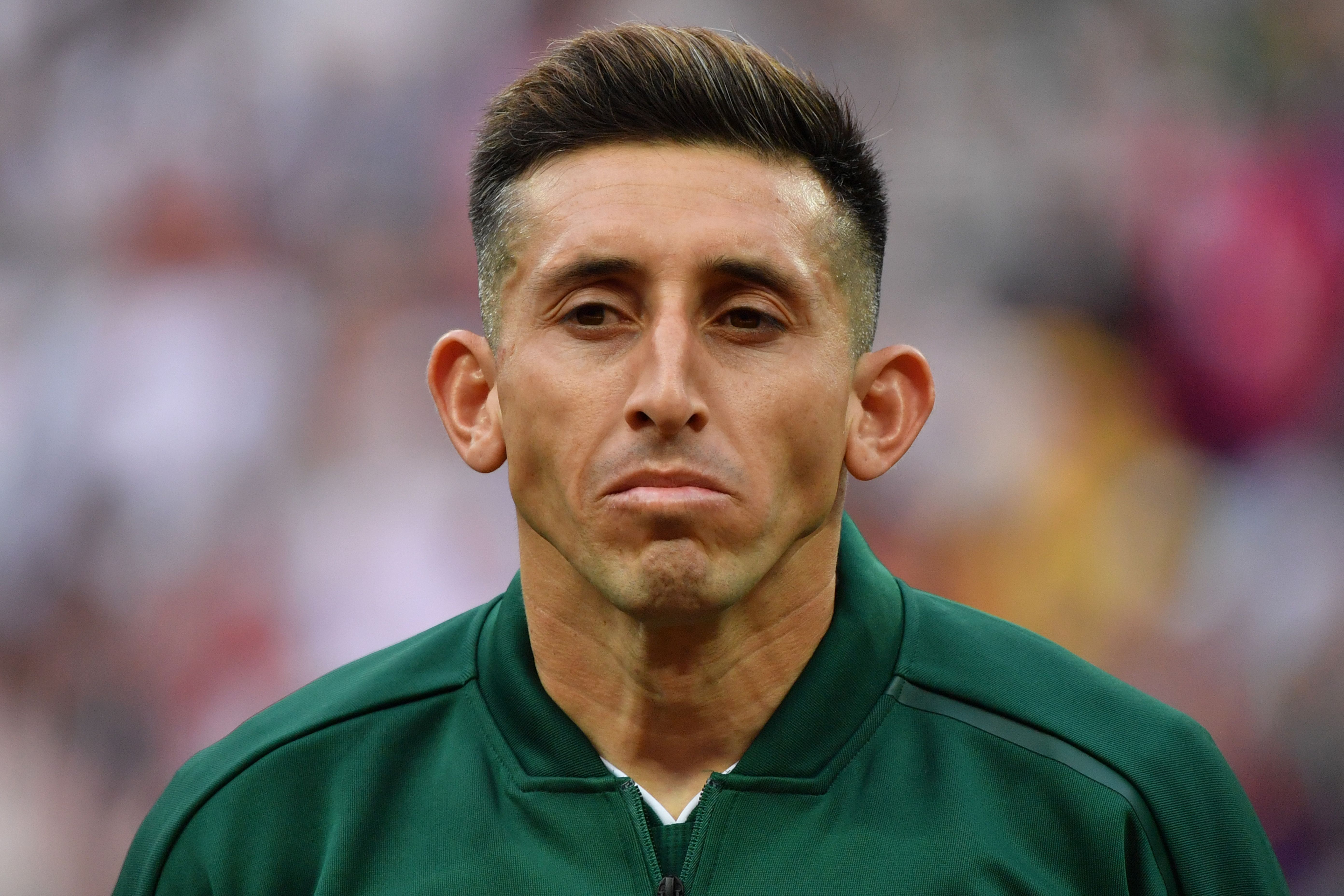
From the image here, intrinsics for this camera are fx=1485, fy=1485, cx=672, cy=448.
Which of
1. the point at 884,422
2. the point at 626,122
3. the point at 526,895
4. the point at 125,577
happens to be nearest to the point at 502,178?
the point at 626,122

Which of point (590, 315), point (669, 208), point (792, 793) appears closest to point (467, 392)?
point (590, 315)

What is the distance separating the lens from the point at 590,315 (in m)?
1.81

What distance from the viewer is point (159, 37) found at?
3.75 m

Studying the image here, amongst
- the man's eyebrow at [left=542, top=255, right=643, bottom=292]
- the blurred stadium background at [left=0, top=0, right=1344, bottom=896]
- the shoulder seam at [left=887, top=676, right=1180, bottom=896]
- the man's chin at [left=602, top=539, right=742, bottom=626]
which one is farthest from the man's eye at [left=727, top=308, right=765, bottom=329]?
the blurred stadium background at [left=0, top=0, right=1344, bottom=896]

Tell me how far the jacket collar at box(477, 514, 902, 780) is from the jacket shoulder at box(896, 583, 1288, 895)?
49 millimetres

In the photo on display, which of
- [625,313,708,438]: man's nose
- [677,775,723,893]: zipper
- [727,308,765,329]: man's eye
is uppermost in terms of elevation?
[727,308,765,329]: man's eye

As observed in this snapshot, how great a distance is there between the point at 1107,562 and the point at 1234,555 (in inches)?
11.5

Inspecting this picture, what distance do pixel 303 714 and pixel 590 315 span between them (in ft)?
2.21

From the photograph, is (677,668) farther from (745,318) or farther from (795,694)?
(745,318)

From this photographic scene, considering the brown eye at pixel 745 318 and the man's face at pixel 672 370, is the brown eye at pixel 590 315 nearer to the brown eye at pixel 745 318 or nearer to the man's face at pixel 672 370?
the man's face at pixel 672 370

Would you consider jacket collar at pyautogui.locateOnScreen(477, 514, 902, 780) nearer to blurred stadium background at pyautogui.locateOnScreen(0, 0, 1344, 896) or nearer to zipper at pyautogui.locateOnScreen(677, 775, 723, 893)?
zipper at pyautogui.locateOnScreen(677, 775, 723, 893)

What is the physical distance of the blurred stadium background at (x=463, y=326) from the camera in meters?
3.42

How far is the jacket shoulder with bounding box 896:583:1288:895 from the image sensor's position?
181cm

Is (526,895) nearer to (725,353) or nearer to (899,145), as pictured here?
(725,353)
